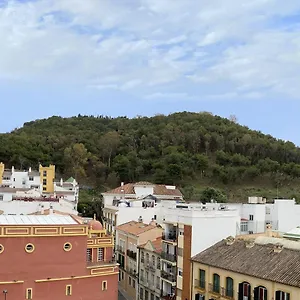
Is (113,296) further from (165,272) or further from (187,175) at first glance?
(187,175)

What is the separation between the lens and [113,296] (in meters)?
36.9

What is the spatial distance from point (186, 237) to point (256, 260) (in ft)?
22.6

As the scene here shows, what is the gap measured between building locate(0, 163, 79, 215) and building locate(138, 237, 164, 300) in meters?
16.0

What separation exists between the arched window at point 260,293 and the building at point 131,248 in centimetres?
1782

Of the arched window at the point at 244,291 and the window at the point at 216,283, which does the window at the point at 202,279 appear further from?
the arched window at the point at 244,291

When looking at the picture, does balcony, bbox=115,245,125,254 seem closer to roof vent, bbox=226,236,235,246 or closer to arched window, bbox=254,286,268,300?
roof vent, bbox=226,236,235,246

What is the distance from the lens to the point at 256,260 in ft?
104

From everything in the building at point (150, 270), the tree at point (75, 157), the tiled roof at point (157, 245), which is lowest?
the building at point (150, 270)

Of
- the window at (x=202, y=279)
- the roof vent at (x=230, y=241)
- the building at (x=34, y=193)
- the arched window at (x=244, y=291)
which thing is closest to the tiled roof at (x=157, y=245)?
the window at (x=202, y=279)

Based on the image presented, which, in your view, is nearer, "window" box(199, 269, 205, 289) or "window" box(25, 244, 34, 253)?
"window" box(25, 244, 34, 253)

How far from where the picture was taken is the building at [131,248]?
154ft

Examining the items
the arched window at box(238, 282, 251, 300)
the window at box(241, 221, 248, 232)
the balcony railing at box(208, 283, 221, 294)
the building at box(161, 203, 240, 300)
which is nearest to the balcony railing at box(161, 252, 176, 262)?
the building at box(161, 203, 240, 300)

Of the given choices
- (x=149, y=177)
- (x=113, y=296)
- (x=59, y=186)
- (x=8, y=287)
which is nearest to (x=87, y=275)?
(x=113, y=296)

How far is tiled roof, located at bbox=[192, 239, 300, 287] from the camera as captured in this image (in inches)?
1134
